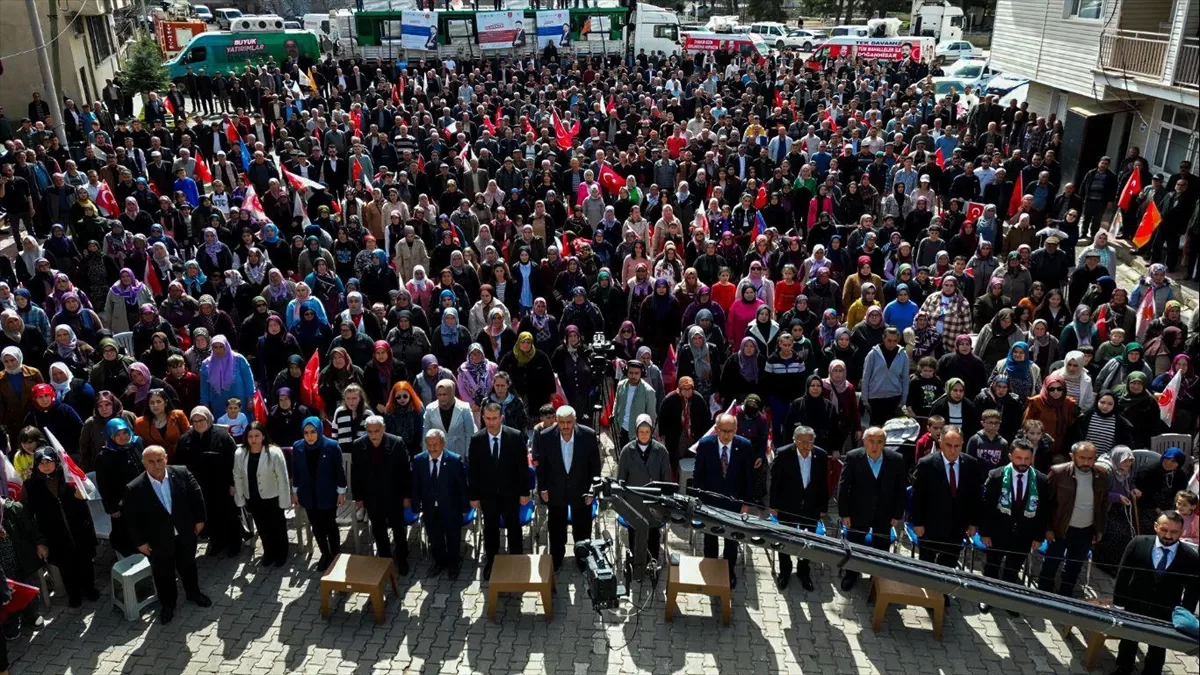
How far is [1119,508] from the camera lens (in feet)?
23.1

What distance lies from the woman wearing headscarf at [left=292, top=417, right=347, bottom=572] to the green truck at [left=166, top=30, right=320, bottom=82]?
2461 centimetres

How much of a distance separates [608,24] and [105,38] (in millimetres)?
16856

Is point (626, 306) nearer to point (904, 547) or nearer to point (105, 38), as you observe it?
point (904, 547)

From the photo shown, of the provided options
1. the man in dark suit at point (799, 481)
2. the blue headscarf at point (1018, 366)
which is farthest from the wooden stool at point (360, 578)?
the blue headscarf at point (1018, 366)

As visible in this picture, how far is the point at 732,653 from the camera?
21.7ft

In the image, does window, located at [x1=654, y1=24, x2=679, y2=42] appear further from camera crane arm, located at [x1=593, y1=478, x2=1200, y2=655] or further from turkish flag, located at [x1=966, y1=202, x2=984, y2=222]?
camera crane arm, located at [x1=593, y1=478, x2=1200, y2=655]

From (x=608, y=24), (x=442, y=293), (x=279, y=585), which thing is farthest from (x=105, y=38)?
(x=279, y=585)

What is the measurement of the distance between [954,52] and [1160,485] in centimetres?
3498

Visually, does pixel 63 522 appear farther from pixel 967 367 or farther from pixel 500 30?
pixel 500 30

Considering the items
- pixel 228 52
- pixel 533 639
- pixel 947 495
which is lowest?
pixel 533 639

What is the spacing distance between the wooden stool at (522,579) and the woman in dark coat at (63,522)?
3234 mm

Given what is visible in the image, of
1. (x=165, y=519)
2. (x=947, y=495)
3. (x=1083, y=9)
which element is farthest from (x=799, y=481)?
(x=1083, y=9)

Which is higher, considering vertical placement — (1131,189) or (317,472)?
(1131,189)

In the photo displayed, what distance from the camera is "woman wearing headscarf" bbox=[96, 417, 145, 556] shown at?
23.1 feet
